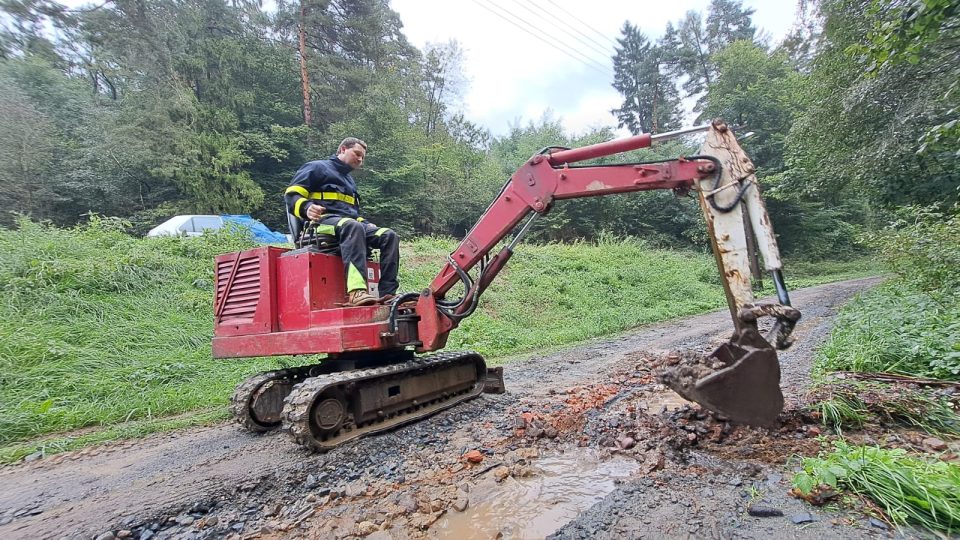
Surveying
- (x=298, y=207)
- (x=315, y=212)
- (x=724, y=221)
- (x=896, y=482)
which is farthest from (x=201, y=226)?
(x=896, y=482)

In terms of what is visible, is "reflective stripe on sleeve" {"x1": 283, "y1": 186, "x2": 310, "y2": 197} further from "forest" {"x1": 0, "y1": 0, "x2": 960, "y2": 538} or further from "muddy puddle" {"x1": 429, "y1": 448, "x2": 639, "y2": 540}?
"muddy puddle" {"x1": 429, "y1": 448, "x2": 639, "y2": 540}

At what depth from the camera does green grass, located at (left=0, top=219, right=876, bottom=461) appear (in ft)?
16.6

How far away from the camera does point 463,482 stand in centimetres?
278

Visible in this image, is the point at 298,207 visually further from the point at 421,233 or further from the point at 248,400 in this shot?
the point at 421,233

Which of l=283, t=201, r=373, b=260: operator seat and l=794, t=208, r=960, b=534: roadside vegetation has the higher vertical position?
l=283, t=201, r=373, b=260: operator seat

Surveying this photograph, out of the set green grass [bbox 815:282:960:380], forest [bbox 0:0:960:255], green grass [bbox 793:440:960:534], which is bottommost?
green grass [bbox 793:440:960:534]

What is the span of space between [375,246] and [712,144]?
290 centimetres

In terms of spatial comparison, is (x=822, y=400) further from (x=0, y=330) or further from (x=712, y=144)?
(x=0, y=330)

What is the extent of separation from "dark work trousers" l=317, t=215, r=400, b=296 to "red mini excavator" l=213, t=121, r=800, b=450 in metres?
0.22

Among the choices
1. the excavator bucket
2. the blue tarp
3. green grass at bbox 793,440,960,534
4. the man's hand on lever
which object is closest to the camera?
green grass at bbox 793,440,960,534

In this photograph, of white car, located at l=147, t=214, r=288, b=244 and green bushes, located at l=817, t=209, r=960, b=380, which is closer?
green bushes, located at l=817, t=209, r=960, b=380

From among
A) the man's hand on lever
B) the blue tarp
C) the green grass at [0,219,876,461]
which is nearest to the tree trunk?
the blue tarp

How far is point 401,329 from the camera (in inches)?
164

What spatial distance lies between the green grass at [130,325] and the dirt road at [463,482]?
1.12 metres
